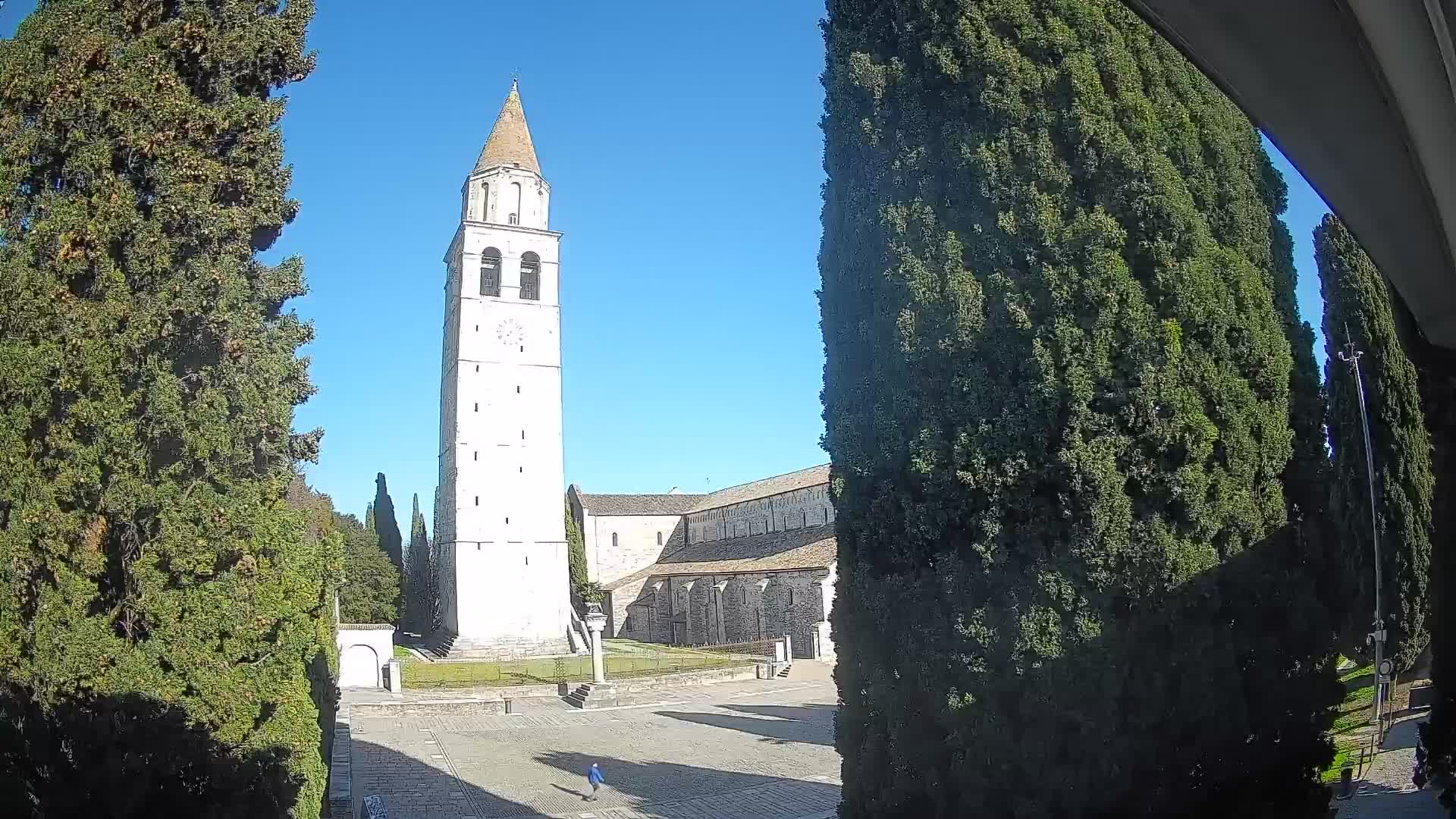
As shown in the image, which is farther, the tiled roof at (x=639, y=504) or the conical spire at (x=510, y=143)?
the tiled roof at (x=639, y=504)

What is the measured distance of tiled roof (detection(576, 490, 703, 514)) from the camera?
52331 millimetres

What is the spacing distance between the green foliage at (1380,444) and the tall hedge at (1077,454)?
8428mm

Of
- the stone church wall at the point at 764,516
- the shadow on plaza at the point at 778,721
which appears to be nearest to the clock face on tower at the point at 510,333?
the stone church wall at the point at 764,516

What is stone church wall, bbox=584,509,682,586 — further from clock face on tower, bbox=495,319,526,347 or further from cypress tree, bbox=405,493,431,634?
clock face on tower, bbox=495,319,526,347

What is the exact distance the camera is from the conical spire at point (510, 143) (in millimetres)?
39812

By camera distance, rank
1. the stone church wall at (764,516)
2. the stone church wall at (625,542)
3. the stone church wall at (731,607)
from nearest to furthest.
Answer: the stone church wall at (731,607) → the stone church wall at (764,516) → the stone church wall at (625,542)

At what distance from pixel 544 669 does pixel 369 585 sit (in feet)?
42.7

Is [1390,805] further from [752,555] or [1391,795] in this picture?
[752,555]

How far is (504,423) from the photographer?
37688 mm

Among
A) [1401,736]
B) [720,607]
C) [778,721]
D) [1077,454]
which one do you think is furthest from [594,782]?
[720,607]

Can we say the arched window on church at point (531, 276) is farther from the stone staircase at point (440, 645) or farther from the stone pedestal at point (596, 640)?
the stone pedestal at point (596, 640)

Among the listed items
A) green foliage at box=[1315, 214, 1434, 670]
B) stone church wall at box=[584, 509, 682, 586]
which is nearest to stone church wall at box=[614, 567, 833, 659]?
stone church wall at box=[584, 509, 682, 586]

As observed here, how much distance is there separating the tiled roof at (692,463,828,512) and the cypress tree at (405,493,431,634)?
1594 centimetres

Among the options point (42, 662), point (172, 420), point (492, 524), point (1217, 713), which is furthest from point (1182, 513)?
point (492, 524)
